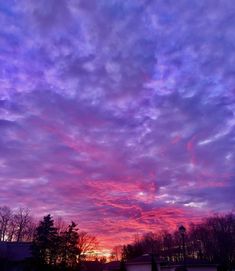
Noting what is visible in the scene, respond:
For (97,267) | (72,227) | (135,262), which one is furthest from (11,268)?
(97,267)

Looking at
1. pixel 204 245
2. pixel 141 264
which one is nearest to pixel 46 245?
pixel 141 264

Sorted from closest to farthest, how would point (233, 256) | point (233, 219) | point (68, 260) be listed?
1. point (68, 260)
2. point (233, 256)
3. point (233, 219)

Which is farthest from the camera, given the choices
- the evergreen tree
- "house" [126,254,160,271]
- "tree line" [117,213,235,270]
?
"tree line" [117,213,235,270]

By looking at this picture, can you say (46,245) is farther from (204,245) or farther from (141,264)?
(204,245)

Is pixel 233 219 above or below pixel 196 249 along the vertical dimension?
above

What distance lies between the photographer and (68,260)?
51656 millimetres

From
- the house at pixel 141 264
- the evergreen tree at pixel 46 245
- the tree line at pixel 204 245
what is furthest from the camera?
the tree line at pixel 204 245

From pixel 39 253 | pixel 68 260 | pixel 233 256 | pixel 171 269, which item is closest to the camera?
pixel 39 253

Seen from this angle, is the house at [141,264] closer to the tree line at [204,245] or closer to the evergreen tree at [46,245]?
the evergreen tree at [46,245]

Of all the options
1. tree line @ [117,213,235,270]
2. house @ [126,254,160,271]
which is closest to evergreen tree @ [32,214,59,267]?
house @ [126,254,160,271]

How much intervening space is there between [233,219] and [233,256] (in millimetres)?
15174

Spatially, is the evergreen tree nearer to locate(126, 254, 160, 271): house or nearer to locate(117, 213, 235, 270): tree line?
locate(126, 254, 160, 271): house

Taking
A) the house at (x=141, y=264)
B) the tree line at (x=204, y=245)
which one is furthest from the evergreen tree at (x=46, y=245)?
the tree line at (x=204, y=245)

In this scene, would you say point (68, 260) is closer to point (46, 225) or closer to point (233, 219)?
point (46, 225)
